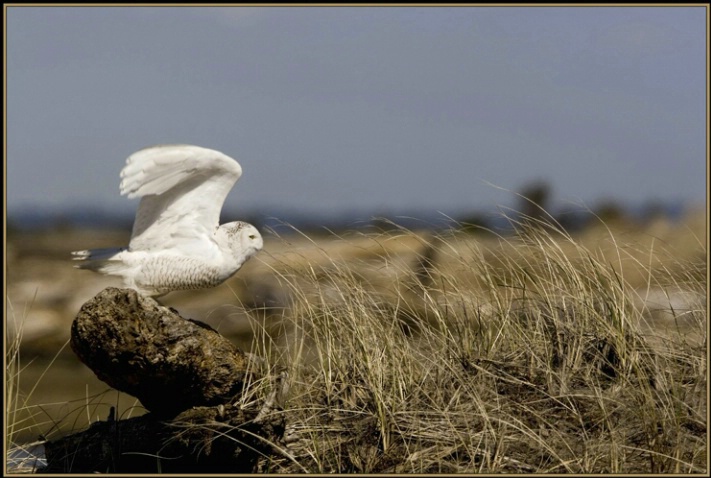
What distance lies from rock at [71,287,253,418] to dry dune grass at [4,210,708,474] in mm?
277

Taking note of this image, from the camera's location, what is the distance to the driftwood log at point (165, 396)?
4262mm

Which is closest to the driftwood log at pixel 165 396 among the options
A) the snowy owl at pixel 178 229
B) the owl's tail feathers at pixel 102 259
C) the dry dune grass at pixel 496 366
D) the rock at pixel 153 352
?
the rock at pixel 153 352

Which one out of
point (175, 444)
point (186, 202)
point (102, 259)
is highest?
point (186, 202)

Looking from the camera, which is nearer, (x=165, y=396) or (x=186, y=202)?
(x=165, y=396)

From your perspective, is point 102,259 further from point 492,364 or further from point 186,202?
point 492,364

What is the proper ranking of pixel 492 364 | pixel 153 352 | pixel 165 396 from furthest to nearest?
pixel 492 364
pixel 165 396
pixel 153 352

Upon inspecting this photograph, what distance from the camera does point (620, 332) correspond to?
5.01 m

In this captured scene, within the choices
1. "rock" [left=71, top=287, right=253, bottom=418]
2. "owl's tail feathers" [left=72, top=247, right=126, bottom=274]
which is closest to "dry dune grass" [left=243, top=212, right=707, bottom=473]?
"rock" [left=71, top=287, right=253, bottom=418]

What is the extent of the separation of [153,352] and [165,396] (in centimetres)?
40

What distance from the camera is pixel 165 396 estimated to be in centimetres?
455

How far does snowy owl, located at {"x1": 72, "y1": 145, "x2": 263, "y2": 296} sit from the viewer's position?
484cm

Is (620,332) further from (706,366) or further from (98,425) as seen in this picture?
(98,425)

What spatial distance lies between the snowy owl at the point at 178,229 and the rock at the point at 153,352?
Answer: 50cm

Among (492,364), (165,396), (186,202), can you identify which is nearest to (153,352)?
(165,396)
